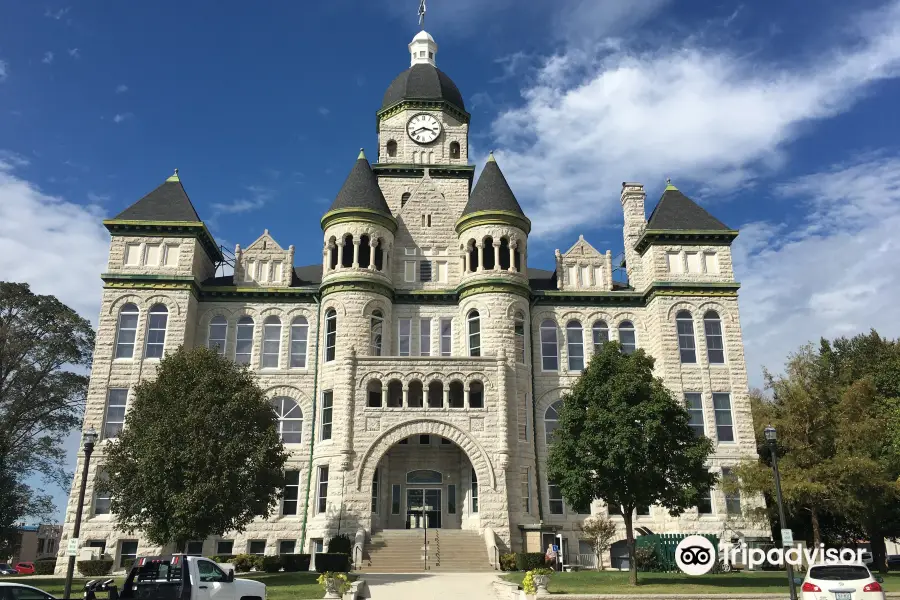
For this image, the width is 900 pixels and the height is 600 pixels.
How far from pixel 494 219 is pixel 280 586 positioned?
22.8 meters

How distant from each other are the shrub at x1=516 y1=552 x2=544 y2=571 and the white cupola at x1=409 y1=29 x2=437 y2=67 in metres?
36.6

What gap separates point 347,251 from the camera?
4100 cm

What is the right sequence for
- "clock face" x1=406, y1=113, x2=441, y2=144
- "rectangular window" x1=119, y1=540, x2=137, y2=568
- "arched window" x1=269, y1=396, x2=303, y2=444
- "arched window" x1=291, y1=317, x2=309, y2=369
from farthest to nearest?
"clock face" x1=406, y1=113, x2=441, y2=144 < "arched window" x1=291, y1=317, x2=309, y2=369 < "arched window" x1=269, y1=396, x2=303, y2=444 < "rectangular window" x1=119, y1=540, x2=137, y2=568

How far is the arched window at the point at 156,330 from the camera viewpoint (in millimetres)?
38625

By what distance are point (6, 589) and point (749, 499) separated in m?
32.5

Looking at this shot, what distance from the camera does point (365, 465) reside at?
35.9 meters

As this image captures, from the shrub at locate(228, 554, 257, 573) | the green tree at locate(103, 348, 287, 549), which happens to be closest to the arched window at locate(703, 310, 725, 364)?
the green tree at locate(103, 348, 287, 549)

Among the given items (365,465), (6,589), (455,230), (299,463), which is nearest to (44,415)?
(299,463)

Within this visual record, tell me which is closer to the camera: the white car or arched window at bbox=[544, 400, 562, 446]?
the white car

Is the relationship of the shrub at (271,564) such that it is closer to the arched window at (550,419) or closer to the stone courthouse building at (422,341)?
the stone courthouse building at (422,341)

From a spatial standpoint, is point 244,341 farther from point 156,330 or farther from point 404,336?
point 404,336

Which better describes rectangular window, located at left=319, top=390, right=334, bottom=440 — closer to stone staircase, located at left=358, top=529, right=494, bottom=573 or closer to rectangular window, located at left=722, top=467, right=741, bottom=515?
stone staircase, located at left=358, top=529, right=494, bottom=573

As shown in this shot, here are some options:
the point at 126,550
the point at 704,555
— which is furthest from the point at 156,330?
the point at 704,555

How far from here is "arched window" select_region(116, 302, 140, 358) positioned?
3856 centimetres
